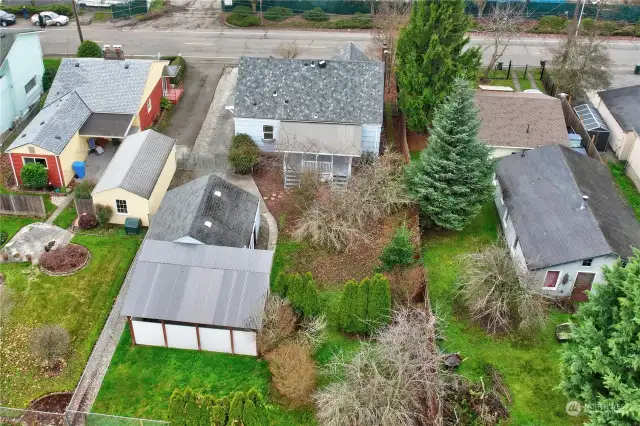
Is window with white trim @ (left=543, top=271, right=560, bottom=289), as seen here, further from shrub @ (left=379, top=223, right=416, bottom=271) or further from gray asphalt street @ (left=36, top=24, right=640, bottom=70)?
gray asphalt street @ (left=36, top=24, right=640, bottom=70)

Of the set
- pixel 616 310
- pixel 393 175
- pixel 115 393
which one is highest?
pixel 616 310

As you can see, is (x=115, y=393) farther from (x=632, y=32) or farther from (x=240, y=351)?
(x=632, y=32)

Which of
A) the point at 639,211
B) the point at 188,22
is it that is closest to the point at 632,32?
the point at 639,211

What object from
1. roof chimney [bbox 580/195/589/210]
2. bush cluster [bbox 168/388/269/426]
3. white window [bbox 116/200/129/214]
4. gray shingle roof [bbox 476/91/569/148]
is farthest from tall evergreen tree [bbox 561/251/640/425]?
white window [bbox 116/200/129/214]

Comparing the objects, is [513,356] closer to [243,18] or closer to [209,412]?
[209,412]

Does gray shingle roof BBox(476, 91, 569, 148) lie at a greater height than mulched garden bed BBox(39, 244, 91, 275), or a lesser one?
greater

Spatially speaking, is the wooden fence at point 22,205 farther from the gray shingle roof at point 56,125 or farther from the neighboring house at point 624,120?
the neighboring house at point 624,120

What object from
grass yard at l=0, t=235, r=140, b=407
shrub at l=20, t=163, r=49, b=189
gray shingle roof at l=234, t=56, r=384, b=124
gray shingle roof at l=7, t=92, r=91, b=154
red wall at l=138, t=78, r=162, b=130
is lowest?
grass yard at l=0, t=235, r=140, b=407
